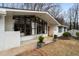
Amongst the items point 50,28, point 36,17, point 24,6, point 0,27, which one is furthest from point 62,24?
point 0,27

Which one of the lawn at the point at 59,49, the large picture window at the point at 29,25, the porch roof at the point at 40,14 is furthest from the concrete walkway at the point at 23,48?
the porch roof at the point at 40,14

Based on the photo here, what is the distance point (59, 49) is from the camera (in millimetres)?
5234

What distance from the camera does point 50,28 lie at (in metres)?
5.41

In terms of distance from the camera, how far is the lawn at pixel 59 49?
203 inches

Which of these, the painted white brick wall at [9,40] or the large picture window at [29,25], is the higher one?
the large picture window at [29,25]

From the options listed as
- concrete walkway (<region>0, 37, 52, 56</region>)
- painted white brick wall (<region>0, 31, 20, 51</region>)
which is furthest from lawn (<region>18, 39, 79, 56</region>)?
painted white brick wall (<region>0, 31, 20, 51</region>)

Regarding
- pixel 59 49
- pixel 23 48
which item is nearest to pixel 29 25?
pixel 23 48

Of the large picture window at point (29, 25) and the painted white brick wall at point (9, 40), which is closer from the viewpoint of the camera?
the painted white brick wall at point (9, 40)

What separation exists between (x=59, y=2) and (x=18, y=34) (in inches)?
48.5

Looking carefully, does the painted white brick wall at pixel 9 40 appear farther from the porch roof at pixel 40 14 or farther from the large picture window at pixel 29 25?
the porch roof at pixel 40 14

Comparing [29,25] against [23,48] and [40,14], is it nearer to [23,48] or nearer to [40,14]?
[40,14]

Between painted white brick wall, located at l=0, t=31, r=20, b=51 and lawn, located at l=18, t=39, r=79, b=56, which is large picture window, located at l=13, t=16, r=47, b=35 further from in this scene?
lawn, located at l=18, t=39, r=79, b=56

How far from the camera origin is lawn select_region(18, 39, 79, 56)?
5160 millimetres

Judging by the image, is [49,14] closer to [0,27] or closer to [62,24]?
[62,24]
